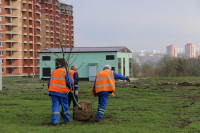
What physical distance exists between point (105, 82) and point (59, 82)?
195 cm

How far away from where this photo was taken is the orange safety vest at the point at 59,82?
477 inches

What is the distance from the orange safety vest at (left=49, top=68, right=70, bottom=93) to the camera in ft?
39.8

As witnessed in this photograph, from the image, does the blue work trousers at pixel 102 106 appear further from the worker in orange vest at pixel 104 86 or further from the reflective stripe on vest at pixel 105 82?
the reflective stripe on vest at pixel 105 82

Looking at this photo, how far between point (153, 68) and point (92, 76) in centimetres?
3644

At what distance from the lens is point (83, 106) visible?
13148 millimetres

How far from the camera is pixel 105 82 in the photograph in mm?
13203

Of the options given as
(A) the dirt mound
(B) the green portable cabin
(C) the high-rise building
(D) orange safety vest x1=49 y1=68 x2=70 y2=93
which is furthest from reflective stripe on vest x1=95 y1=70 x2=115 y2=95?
(C) the high-rise building

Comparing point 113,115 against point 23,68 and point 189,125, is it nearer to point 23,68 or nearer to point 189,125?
point 189,125

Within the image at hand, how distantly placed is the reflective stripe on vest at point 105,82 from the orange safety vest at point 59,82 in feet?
4.75

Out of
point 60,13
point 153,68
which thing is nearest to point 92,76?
point 153,68

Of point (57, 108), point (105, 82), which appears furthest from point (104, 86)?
point (57, 108)

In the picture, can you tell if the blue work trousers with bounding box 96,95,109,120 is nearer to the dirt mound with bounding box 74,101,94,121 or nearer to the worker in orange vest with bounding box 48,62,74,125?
the dirt mound with bounding box 74,101,94,121

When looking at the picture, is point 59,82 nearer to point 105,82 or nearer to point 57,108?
point 57,108

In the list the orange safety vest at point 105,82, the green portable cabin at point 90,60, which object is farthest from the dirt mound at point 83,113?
the green portable cabin at point 90,60
